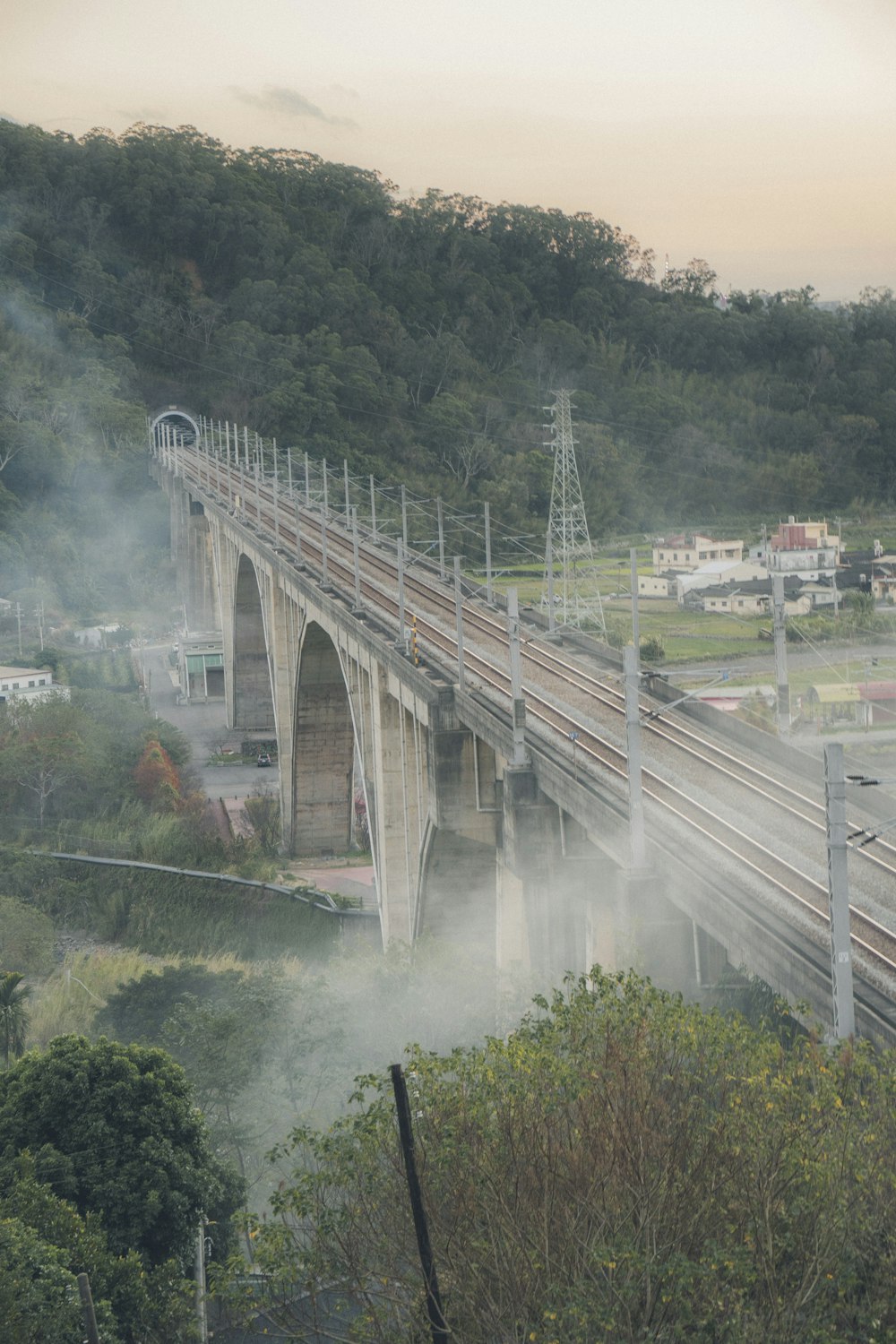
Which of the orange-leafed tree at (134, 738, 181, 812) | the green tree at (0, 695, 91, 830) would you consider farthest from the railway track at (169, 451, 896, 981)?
the green tree at (0, 695, 91, 830)

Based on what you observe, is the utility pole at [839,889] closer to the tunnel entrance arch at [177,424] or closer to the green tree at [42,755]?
the green tree at [42,755]

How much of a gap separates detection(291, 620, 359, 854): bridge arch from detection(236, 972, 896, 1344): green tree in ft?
125

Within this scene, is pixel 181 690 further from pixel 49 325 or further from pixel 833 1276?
pixel 833 1276

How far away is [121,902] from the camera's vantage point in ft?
159

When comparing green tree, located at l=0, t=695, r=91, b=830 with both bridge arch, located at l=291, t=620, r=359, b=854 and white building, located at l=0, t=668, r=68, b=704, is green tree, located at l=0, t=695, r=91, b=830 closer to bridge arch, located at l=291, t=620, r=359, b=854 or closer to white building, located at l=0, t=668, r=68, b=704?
white building, located at l=0, t=668, r=68, b=704

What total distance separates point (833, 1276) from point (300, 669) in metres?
41.5

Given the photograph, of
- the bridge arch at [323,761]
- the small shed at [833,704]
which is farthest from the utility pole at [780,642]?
the bridge arch at [323,761]

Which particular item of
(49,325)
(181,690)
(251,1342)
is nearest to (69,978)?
(251,1342)

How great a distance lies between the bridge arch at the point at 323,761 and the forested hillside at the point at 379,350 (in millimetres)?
42740

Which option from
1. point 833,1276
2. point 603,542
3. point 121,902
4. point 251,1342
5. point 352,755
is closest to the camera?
point 833,1276

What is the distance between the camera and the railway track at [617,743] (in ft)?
A: 57.8

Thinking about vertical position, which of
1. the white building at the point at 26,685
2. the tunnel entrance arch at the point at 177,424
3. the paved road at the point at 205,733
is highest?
the tunnel entrance arch at the point at 177,424

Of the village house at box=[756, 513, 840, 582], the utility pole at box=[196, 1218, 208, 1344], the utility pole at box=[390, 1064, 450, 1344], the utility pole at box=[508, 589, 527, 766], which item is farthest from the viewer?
the village house at box=[756, 513, 840, 582]

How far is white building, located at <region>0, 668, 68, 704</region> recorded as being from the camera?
69.6 meters
